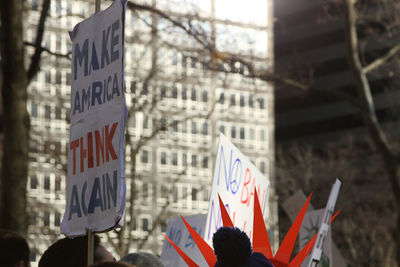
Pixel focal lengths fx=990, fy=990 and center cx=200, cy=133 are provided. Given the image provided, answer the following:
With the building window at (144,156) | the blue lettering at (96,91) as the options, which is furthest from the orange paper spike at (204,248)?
the building window at (144,156)

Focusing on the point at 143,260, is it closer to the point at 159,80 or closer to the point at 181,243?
the point at 181,243

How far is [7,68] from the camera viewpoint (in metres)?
10.2

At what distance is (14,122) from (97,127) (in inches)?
216

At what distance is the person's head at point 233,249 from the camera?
3580mm

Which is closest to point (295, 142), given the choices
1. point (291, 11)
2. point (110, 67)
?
point (291, 11)

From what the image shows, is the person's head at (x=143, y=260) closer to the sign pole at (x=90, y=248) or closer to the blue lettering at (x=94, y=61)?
the sign pole at (x=90, y=248)

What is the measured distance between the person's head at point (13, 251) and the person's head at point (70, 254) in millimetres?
139

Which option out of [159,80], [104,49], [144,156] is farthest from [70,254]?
[144,156]

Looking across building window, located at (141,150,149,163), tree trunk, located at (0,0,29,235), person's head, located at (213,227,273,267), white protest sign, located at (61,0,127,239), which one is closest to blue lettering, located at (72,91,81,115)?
white protest sign, located at (61,0,127,239)

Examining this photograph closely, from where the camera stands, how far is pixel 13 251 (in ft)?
15.1

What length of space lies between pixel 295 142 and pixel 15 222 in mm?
50900

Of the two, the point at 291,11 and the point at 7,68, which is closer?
the point at 7,68

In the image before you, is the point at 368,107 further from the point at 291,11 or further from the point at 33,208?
the point at 291,11

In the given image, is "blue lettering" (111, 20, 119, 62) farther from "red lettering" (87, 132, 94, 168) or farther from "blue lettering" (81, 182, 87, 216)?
"blue lettering" (81, 182, 87, 216)
